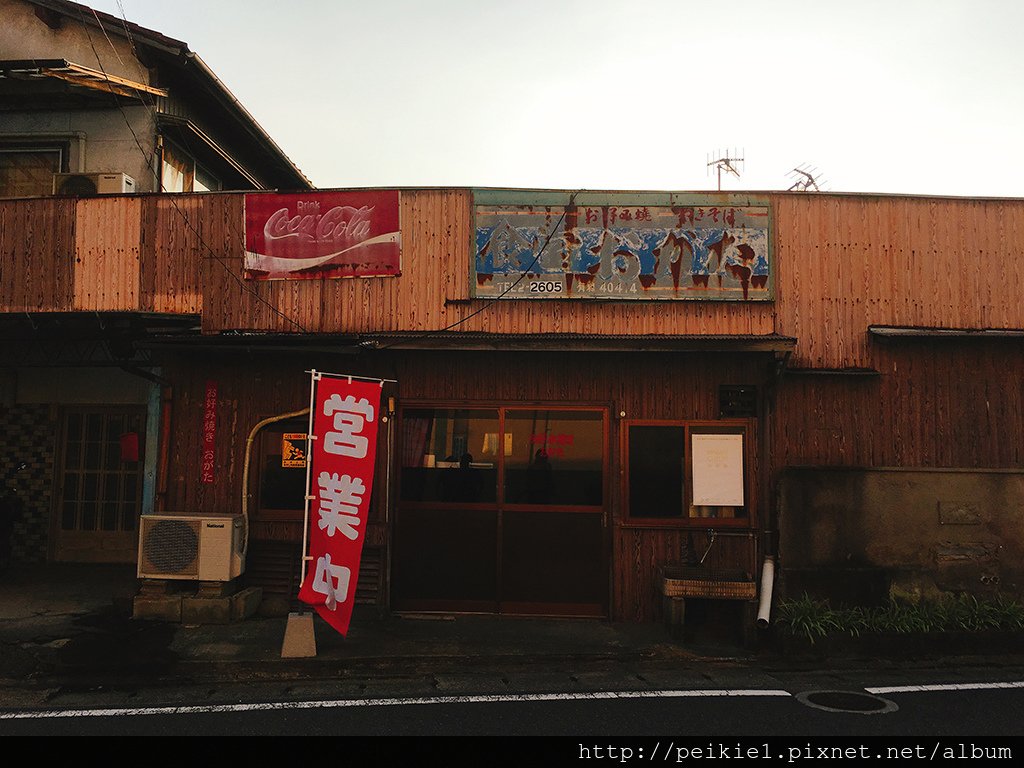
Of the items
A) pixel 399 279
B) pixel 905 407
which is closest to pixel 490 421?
pixel 399 279

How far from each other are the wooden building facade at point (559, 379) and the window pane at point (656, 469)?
3cm

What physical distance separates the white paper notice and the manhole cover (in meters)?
3.22

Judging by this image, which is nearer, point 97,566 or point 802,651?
point 802,651

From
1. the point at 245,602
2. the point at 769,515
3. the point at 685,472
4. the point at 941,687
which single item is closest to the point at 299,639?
the point at 245,602

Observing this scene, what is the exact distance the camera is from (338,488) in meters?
8.77

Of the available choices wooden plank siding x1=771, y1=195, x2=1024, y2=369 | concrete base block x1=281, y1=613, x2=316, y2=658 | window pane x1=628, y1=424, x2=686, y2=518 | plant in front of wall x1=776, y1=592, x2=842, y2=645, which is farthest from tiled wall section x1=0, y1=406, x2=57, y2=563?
wooden plank siding x1=771, y1=195, x2=1024, y2=369

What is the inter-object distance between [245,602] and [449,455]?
3449 millimetres

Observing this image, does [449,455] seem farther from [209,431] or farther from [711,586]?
[711,586]

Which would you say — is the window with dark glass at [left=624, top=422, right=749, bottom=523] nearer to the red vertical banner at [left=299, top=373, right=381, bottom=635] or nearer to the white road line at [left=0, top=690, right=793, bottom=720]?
the white road line at [left=0, top=690, right=793, bottom=720]

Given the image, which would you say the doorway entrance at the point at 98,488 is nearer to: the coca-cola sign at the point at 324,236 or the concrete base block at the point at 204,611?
the concrete base block at the point at 204,611

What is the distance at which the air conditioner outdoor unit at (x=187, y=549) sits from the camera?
963 cm

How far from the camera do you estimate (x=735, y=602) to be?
9305 mm
